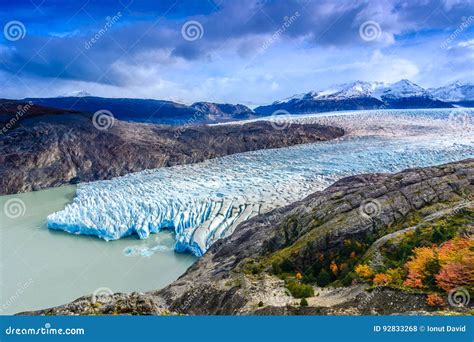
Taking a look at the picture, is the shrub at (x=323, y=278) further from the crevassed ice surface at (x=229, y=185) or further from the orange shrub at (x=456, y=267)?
the crevassed ice surface at (x=229, y=185)

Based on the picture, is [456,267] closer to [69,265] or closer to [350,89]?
[69,265]

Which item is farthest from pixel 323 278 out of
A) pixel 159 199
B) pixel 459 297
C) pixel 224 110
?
pixel 224 110

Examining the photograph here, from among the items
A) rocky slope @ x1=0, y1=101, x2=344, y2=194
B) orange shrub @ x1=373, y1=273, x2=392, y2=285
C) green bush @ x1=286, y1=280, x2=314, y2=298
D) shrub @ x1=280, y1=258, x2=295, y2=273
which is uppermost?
rocky slope @ x1=0, y1=101, x2=344, y2=194

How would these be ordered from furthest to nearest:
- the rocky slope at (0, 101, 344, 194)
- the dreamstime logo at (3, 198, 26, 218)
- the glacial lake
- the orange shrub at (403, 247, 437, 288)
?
the rocky slope at (0, 101, 344, 194), the dreamstime logo at (3, 198, 26, 218), the glacial lake, the orange shrub at (403, 247, 437, 288)

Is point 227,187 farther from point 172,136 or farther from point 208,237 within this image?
point 172,136

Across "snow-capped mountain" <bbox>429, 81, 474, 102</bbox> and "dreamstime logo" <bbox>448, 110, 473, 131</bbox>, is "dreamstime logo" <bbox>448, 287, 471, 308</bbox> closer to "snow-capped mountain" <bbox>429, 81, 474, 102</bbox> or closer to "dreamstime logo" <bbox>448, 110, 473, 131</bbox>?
"dreamstime logo" <bbox>448, 110, 473, 131</bbox>

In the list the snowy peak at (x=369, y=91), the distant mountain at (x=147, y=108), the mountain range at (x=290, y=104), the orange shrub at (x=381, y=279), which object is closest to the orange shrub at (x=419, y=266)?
the orange shrub at (x=381, y=279)

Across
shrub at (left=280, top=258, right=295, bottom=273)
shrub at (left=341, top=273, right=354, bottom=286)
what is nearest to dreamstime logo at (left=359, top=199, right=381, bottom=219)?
shrub at (left=280, top=258, right=295, bottom=273)
